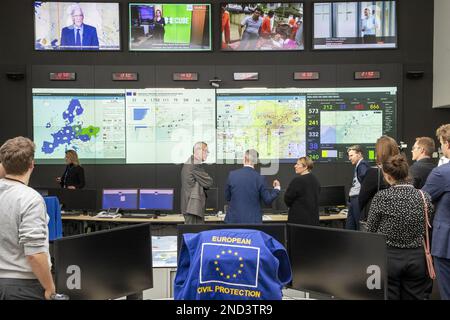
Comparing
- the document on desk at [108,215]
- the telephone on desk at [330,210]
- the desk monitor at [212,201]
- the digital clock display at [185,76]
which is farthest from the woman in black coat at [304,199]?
the digital clock display at [185,76]

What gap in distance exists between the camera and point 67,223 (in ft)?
24.0

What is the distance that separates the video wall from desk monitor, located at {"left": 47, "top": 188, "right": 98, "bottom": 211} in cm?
137

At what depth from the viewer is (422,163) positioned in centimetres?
450

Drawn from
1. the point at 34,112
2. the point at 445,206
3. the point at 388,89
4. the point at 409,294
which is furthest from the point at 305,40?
the point at 409,294

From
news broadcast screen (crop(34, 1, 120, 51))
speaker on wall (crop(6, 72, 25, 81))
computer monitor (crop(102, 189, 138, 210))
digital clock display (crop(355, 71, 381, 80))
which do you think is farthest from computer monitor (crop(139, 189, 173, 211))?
digital clock display (crop(355, 71, 381, 80))

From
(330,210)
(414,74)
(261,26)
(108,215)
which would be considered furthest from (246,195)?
(414,74)

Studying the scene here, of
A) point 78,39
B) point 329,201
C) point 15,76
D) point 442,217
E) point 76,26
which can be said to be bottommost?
point 329,201

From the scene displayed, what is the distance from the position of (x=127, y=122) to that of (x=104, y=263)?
6.38 metres

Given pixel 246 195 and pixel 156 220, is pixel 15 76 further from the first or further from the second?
pixel 246 195

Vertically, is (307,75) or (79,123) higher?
(307,75)

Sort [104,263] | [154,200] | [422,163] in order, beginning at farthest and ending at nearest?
[154,200]
[422,163]
[104,263]

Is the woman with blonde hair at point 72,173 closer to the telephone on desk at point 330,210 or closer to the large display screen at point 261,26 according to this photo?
the large display screen at point 261,26

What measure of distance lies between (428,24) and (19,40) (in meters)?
7.19
